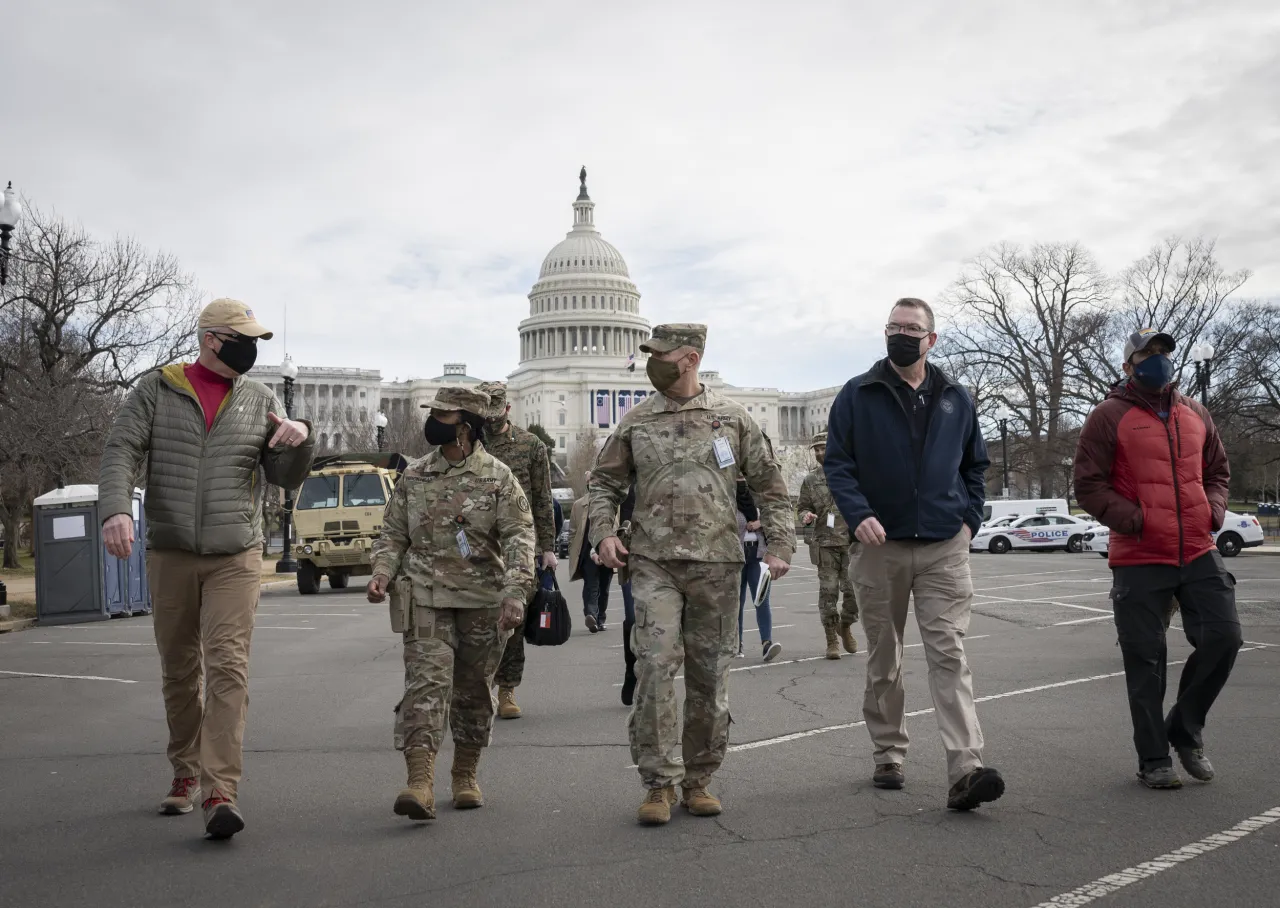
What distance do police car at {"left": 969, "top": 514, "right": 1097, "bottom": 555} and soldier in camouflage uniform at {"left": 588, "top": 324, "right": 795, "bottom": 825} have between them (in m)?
36.7

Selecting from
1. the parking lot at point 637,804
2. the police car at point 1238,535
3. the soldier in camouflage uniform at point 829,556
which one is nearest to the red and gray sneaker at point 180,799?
the parking lot at point 637,804

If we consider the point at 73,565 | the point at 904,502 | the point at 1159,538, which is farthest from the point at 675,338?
the point at 73,565

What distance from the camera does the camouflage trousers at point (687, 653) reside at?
552 centimetres

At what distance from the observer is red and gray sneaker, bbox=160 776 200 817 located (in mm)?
5715

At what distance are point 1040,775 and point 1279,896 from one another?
6.23 feet

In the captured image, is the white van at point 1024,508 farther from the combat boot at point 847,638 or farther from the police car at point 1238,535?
the combat boot at point 847,638

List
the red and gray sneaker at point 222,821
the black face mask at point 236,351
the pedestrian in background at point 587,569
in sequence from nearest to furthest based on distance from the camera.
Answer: the red and gray sneaker at point 222,821 → the black face mask at point 236,351 → the pedestrian in background at point 587,569

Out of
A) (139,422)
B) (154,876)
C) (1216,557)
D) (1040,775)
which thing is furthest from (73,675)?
(1216,557)

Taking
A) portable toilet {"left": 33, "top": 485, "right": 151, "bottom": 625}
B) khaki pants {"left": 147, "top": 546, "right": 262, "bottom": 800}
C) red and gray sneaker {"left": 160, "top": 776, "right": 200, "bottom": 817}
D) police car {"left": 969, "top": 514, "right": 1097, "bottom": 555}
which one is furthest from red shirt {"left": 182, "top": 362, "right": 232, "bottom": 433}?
police car {"left": 969, "top": 514, "right": 1097, "bottom": 555}

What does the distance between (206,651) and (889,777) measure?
116 inches

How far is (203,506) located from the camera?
222 inches

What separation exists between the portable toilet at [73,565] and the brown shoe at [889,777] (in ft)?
47.5

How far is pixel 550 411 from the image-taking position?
Result: 147 m

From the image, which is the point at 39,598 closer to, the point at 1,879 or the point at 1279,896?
the point at 1,879
